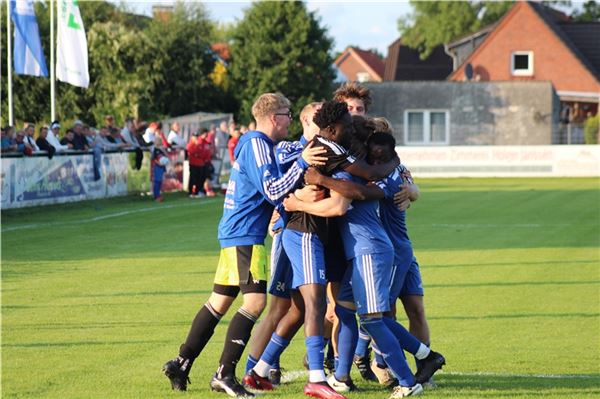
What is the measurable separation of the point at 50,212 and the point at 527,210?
10.8 m

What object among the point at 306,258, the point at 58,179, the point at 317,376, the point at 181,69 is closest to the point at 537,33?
the point at 181,69

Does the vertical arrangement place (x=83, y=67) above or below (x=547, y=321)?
above

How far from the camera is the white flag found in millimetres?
30734

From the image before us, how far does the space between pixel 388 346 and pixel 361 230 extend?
80 cm

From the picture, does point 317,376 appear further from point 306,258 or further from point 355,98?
point 355,98

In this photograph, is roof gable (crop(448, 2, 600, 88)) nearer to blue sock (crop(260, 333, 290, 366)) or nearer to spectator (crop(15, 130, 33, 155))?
spectator (crop(15, 130, 33, 155))

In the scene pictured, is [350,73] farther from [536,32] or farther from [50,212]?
[50,212]

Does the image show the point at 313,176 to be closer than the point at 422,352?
Yes

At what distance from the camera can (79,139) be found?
93.8ft

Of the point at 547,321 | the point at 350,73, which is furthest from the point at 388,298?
the point at 350,73

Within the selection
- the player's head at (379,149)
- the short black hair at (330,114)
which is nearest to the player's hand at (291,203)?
the short black hair at (330,114)

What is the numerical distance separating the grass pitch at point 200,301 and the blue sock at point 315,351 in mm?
332

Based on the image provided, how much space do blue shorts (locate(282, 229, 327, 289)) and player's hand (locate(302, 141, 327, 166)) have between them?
503 millimetres

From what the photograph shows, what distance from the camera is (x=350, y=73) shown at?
4574 inches
